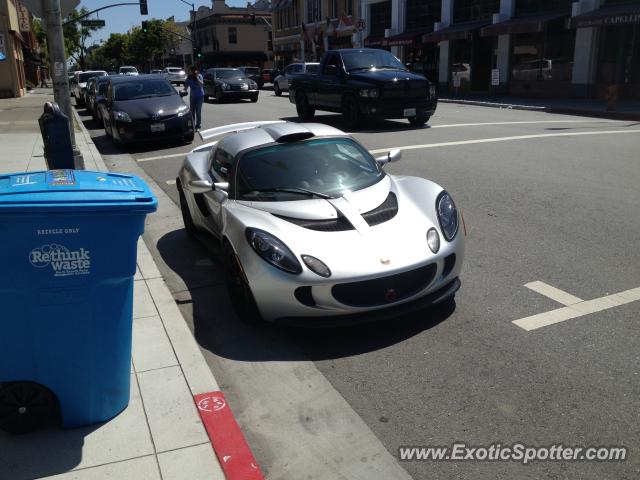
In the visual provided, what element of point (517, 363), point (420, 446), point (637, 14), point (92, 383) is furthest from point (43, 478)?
point (637, 14)

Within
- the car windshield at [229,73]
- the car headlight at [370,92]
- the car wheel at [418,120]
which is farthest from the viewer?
the car windshield at [229,73]

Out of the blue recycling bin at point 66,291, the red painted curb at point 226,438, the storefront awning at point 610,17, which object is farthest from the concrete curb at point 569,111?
the blue recycling bin at point 66,291

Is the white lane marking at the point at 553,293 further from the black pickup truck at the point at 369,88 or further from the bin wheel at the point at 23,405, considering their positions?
the black pickup truck at the point at 369,88

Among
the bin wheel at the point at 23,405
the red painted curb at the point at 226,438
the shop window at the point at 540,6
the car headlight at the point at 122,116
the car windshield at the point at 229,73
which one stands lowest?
the red painted curb at the point at 226,438

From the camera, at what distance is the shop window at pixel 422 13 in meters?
34.8

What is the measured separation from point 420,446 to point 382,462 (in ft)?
0.79

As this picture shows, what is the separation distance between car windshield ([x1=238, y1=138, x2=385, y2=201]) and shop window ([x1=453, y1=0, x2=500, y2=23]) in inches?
1103

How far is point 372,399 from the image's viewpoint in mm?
3598

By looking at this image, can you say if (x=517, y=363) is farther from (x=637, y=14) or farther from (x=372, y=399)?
(x=637, y=14)

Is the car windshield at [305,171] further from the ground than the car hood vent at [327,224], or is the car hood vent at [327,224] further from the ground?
the car windshield at [305,171]

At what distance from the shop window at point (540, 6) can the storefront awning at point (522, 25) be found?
41 centimetres

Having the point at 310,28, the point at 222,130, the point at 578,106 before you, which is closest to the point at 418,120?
the point at 578,106

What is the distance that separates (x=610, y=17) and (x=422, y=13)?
52.5 ft
